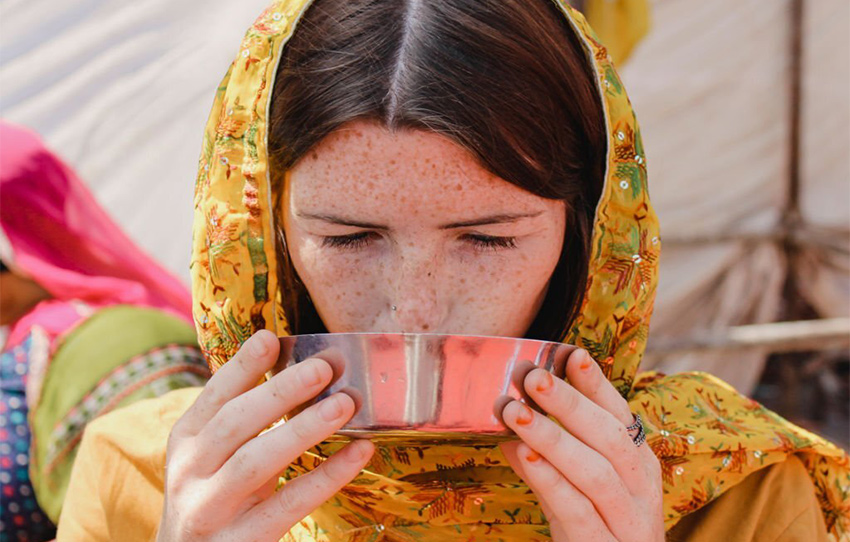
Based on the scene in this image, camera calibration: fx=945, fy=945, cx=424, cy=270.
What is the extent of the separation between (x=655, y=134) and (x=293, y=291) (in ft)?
13.6

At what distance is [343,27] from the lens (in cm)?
160

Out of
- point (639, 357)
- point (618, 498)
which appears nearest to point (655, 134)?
point (639, 357)

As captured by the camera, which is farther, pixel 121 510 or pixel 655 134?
pixel 655 134

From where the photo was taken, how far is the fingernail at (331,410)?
1.24 metres

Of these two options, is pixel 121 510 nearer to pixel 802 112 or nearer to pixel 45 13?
pixel 45 13

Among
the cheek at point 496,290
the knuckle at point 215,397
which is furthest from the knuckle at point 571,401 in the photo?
the knuckle at point 215,397

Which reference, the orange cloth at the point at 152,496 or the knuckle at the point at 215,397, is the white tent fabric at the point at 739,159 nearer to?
the orange cloth at the point at 152,496

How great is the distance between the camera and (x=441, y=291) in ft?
4.79

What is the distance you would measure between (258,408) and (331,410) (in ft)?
0.38

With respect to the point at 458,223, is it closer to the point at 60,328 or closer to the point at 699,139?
the point at 60,328

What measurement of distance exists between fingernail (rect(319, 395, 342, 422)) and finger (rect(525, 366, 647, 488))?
0.25 metres

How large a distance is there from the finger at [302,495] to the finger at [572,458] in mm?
221

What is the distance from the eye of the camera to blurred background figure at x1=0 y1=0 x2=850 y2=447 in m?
4.57

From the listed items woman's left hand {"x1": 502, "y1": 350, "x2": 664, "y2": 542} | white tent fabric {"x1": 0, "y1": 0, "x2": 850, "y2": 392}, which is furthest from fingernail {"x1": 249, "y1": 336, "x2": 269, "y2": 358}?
white tent fabric {"x1": 0, "y1": 0, "x2": 850, "y2": 392}
